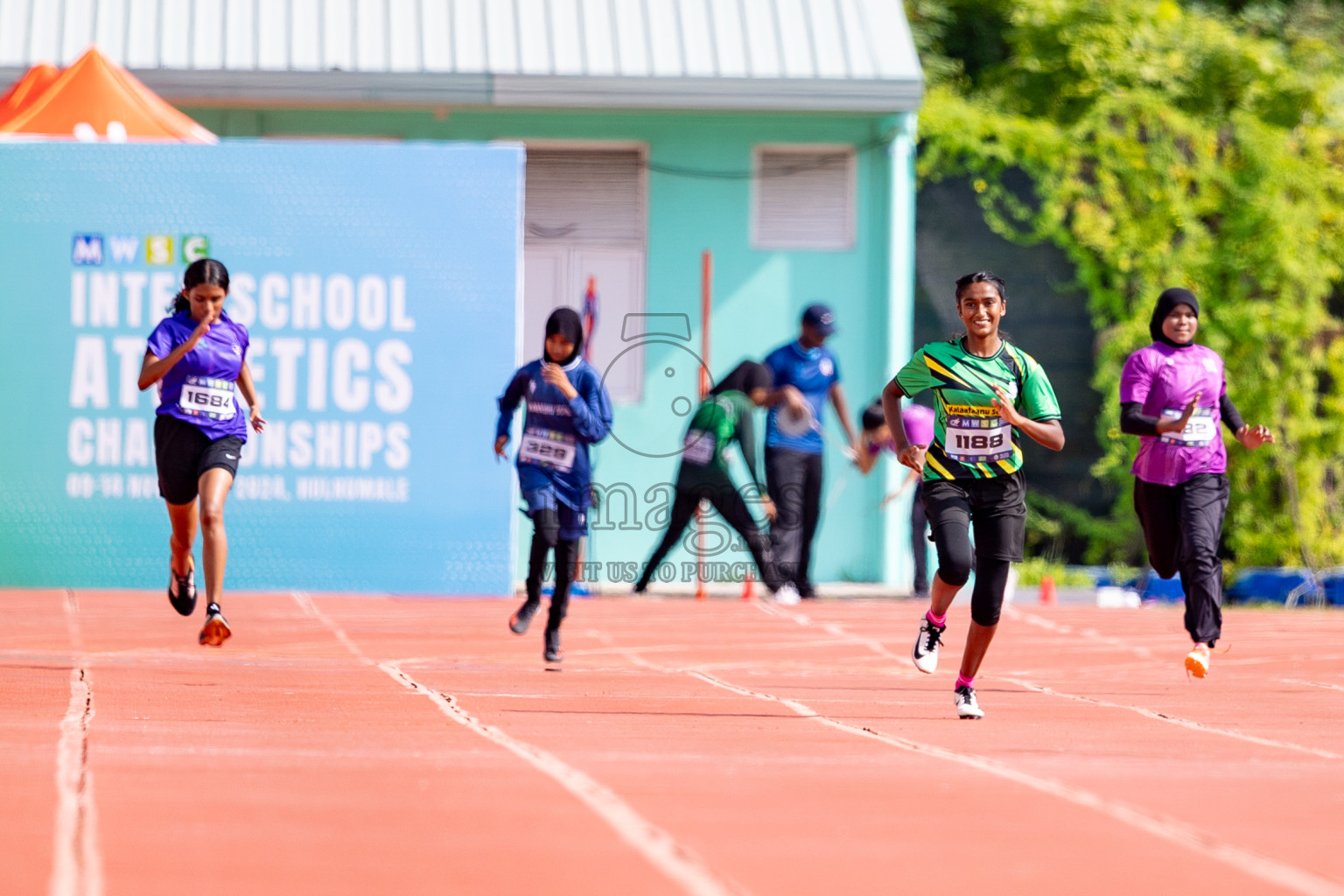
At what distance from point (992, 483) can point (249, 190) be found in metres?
7.09

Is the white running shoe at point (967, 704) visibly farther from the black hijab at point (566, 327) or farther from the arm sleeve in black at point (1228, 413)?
the black hijab at point (566, 327)

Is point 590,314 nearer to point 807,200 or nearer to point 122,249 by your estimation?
point 807,200

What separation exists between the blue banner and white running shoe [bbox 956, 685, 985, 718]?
5960mm

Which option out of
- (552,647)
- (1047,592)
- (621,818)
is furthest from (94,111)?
(621,818)

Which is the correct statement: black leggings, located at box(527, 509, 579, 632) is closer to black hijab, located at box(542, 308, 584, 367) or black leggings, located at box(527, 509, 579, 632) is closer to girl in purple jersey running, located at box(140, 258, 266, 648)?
black hijab, located at box(542, 308, 584, 367)

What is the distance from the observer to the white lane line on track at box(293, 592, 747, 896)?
184 inches

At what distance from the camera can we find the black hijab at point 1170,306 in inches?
375

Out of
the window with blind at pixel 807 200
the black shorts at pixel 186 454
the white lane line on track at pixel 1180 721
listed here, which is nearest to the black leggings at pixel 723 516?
the window with blind at pixel 807 200

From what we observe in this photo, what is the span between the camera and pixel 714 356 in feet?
50.5

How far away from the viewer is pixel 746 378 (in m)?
13.9

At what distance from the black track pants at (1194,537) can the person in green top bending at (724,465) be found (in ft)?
14.7

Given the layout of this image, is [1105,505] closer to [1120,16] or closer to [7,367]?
[1120,16]

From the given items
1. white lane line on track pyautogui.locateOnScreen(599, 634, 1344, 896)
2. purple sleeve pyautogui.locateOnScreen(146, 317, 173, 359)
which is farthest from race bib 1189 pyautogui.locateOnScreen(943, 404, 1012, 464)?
purple sleeve pyautogui.locateOnScreen(146, 317, 173, 359)

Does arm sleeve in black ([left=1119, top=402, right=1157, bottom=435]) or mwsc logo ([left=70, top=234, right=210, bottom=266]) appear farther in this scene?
mwsc logo ([left=70, top=234, right=210, bottom=266])
